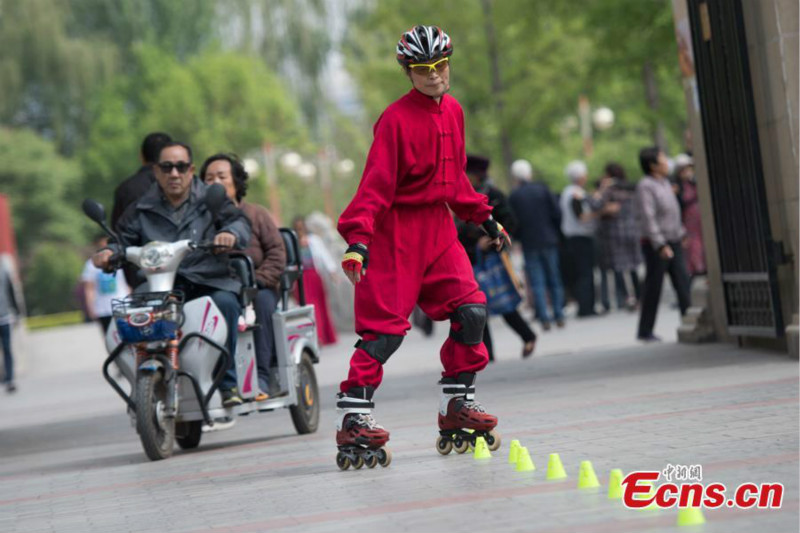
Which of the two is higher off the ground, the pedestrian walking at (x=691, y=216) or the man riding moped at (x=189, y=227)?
the man riding moped at (x=189, y=227)

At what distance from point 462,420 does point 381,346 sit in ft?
1.86

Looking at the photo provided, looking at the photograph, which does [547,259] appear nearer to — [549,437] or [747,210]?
[747,210]

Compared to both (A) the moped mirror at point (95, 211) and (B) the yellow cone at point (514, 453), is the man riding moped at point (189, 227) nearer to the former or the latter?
(A) the moped mirror at point (95, 211)

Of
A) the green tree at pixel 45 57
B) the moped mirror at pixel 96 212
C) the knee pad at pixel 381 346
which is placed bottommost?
the knee pad at pixel 381 346

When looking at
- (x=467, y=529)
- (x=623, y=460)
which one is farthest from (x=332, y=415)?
(x=467, y=529)

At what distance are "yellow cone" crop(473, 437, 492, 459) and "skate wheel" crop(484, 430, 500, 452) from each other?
3.2 inches

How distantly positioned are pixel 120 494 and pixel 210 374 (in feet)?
6.03

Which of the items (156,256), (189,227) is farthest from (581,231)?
(156,256)

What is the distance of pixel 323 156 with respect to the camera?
2313 inches

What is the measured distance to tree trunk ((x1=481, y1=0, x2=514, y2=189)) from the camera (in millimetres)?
33906

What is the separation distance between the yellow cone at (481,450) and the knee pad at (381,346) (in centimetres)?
60

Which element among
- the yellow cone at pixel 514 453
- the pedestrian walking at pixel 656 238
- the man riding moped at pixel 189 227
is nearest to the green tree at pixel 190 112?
the pedestrian walking at pixel 656 238

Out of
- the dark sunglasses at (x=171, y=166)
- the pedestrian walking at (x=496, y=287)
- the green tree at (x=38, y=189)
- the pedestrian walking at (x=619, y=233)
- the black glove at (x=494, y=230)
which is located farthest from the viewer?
the green tree at (x=38, y=189)

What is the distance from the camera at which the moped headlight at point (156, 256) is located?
9359 millimetres
